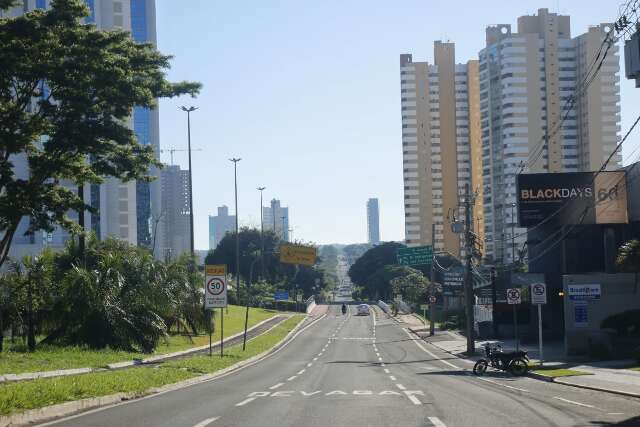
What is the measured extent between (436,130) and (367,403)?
6246 inches

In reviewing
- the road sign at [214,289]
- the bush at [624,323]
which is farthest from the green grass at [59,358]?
the bush at [624,323]

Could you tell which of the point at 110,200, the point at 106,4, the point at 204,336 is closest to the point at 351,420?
the point at 204,336

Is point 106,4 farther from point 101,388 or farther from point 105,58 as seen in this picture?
point 101,388

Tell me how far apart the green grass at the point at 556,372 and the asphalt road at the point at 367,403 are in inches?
48.6

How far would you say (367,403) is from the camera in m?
18.2

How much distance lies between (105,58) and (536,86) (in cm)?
13325

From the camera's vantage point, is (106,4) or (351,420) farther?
(106,4)

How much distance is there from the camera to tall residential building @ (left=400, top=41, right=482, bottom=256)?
17138 cm

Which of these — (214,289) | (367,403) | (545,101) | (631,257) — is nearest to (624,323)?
(631,257)

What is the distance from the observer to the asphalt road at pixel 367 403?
14727 millimetres

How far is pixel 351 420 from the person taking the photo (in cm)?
1477

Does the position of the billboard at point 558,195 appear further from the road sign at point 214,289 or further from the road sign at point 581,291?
the road sign at point 214,289

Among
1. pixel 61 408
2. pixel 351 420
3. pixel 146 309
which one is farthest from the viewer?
pixel 146 309

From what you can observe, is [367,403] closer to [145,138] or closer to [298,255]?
[298,255]
